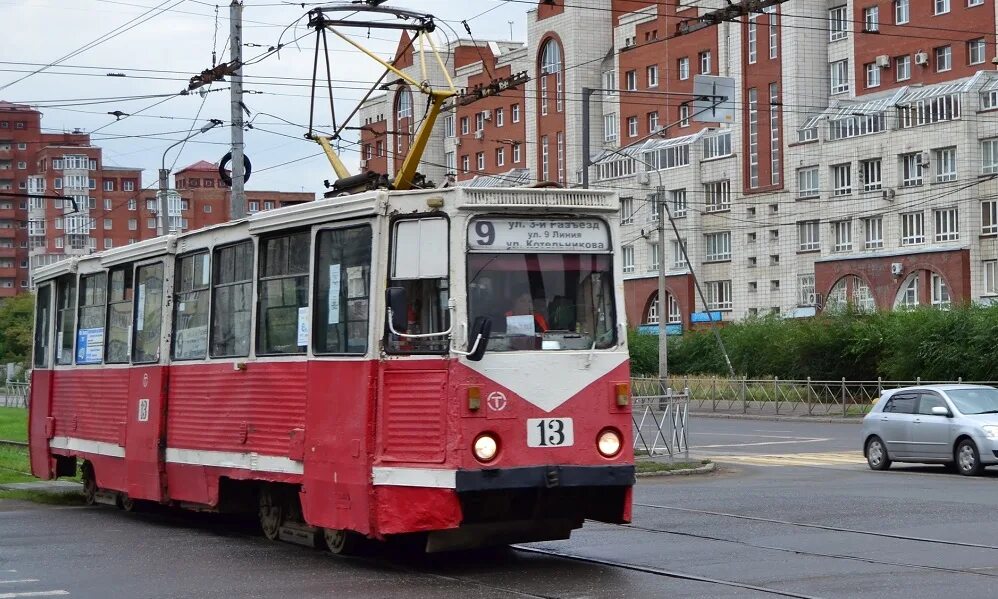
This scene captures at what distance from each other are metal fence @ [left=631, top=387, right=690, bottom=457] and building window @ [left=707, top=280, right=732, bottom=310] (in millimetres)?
57040

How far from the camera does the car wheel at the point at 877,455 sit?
88.1 feet

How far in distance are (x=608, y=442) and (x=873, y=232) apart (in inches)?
2445

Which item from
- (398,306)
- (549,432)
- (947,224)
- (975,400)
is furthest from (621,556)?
(947,224)

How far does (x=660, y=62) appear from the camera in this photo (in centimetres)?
8762

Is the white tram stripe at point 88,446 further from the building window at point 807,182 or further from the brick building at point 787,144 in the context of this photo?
the building window at point 807,182

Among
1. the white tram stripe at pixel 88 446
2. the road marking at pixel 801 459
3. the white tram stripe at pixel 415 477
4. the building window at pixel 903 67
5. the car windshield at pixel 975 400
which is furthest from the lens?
the building window at pixel 903 67

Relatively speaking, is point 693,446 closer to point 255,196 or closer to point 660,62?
point 660,62

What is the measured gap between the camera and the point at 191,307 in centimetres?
1686

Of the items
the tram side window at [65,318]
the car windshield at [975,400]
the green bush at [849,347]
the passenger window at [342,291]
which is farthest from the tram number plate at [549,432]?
the green bush at [849,347]

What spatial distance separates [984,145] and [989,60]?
13.8 feet

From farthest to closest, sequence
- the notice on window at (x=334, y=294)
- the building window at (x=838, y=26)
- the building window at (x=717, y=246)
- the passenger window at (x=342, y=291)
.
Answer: the building window at (x=717, y=246), the building window at (x=838, y=26), the notice on window at (x=334, y=294), the passenger window at (x=342, y=291)

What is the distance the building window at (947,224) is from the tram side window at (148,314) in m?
54.5

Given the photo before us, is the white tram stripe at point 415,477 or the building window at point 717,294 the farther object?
the building window at point 717,294

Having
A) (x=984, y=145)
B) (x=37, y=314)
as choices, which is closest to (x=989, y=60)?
(x=984, y=145)
